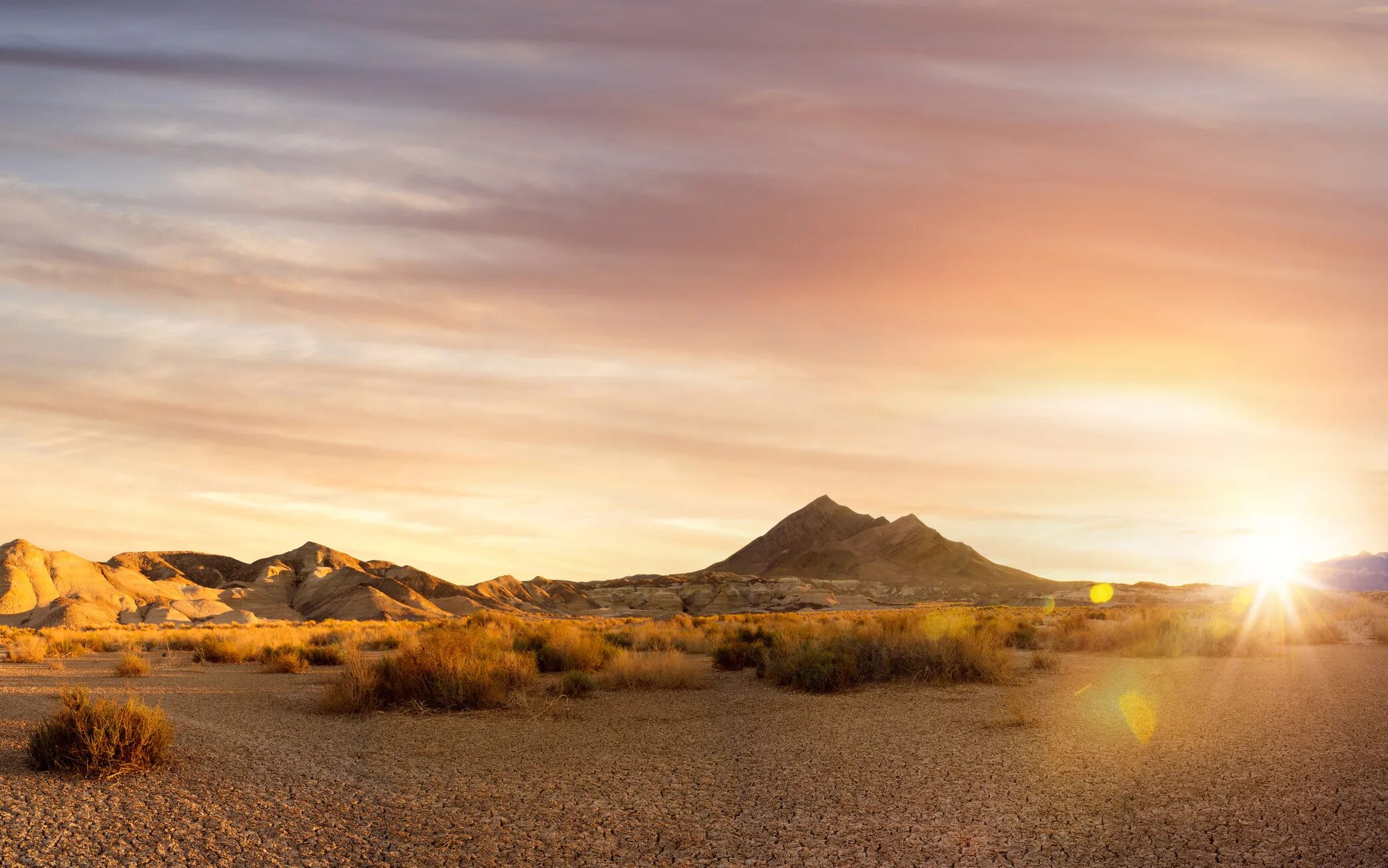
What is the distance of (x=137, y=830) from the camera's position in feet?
27.0

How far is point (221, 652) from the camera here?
2775cm

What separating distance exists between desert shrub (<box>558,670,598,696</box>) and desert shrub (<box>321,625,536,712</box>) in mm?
714

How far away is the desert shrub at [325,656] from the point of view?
84.9 feet

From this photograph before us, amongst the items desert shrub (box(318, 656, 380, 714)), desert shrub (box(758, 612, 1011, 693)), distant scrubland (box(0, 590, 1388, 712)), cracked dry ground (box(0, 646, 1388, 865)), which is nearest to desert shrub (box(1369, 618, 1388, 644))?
distant scrubland (box(0, 590, 1388, 712))

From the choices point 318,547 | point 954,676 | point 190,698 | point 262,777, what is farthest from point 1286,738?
point 318,547

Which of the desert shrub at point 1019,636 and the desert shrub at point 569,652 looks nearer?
the desert shrub at point 569,652

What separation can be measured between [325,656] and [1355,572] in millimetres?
160470

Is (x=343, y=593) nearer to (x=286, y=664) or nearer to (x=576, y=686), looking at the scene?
(x=286, y=664)

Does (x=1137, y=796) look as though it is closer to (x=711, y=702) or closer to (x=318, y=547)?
(x=711, y=702)

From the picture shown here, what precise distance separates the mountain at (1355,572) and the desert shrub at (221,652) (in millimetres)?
141982

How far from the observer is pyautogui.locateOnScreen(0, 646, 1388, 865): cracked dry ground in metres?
7.87

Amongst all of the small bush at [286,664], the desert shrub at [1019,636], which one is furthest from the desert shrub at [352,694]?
the desert shrub at [1019,636]

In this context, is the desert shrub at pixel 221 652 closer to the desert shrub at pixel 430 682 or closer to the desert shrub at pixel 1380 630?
the desert shrub at pixel 430 682

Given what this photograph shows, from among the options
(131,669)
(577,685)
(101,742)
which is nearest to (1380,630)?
(577,685)
